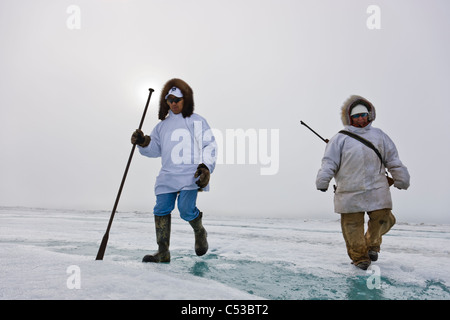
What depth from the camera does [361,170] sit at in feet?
10.3

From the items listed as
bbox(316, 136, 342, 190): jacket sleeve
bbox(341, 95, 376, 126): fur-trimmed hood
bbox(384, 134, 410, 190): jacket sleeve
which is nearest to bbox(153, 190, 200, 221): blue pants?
bbox(316, 136, 342, 190): jacket sleeve

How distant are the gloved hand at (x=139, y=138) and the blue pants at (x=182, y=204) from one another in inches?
25.4

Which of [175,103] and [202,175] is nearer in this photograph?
[202,175]

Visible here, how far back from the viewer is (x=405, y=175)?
3188mm

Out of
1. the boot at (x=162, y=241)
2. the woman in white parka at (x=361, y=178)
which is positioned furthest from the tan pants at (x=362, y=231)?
the boot at (x=162, y=241)

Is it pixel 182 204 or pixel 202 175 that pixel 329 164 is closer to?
pixel 202 175

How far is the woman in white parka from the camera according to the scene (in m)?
3.05

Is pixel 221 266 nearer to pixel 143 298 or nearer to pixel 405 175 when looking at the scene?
pixel 143 298

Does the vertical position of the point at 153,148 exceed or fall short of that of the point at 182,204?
it exceeds it

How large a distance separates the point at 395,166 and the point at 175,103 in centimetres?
265

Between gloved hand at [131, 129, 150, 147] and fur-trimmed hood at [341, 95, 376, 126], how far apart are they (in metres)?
2.44

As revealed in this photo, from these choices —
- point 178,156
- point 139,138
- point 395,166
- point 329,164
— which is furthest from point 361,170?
point 139,138

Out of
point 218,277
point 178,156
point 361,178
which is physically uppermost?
point 178,156

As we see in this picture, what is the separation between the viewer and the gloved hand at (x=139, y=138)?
3.20 meters
